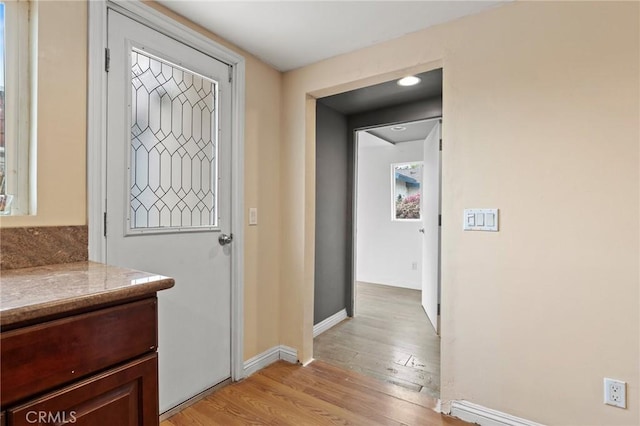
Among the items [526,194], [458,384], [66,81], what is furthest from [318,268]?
[66,81]

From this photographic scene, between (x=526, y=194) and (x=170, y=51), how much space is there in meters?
2.02

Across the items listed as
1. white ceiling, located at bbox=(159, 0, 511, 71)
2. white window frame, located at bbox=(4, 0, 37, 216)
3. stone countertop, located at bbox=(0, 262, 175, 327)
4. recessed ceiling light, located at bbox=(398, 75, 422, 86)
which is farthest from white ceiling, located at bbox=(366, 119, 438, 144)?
stone countertop, located at bbox=(0, 262, 175, 327)

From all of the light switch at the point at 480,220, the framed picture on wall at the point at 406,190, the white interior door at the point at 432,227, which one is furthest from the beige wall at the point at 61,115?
the framed picture on wall at the point at 406,190

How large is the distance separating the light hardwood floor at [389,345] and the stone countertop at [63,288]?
183 cm

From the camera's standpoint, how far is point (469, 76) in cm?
175

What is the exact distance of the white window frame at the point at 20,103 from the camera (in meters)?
1.26

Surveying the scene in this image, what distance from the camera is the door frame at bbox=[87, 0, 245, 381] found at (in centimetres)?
143

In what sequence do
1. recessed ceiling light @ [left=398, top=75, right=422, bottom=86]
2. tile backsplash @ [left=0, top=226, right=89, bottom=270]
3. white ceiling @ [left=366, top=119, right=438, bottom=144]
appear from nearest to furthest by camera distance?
tile backsplash @ [left=0, top=226, right=89, bottom=270]
recessed ceiling light @ [left=398, top=75, right=422, bottom=86]
white ceiling @ [left=366, top=119, right=438, bottom=144]

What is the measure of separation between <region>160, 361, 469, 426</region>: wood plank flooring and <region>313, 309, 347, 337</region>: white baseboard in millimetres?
790

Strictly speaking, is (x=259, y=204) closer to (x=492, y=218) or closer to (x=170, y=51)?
(x=170, y=51)

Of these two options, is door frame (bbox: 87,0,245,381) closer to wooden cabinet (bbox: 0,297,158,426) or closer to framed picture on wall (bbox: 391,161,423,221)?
wooden cabinet (bbox: 0,297,158,426)

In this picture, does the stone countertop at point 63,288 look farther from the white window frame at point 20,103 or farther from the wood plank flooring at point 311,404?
the wood plank flooring at point 311,404

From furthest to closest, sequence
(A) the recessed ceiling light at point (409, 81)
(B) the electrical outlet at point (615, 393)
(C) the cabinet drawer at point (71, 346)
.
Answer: (A) the recessed ceiling light at point (409, 81) < (B) the electrical outlet at point (615, 393) < (C) the cabinet drawer at point (71, 346)

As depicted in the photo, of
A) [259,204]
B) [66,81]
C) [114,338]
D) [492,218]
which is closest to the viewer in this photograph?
[114,338]
